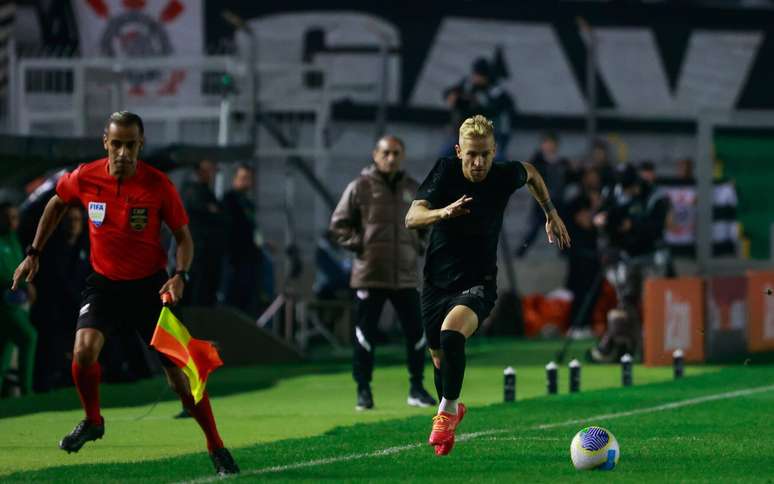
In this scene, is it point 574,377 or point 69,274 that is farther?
point 69,274

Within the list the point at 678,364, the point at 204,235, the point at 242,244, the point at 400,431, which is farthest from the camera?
the point at 242,244

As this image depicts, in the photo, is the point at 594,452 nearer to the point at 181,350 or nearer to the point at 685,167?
the point at 181,350

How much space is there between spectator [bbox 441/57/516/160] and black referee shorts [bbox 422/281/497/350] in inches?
492

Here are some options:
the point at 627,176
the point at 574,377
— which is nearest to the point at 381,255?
the point at 574,377

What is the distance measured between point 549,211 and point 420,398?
4354mm

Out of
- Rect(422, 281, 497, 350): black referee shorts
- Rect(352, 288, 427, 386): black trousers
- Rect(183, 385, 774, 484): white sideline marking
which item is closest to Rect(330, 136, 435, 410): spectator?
Rect(352, 288, 427, 386): black trousers

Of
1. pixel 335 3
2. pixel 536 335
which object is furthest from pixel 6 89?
pixel 536 335

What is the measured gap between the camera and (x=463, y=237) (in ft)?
37.7

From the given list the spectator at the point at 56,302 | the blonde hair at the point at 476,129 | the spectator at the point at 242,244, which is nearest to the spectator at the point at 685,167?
the spectator at the point at 242,244

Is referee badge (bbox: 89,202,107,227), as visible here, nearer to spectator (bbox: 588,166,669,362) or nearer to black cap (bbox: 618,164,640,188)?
spectator (bbox: 588,166,669,362)

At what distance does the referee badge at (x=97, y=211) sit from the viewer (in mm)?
10766

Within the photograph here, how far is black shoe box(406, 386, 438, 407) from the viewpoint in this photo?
15.6m

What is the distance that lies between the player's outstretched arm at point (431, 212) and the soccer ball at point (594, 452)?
4.80ft

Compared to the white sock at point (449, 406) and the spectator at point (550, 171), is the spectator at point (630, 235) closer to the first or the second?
the spectator at point (550, 171)
